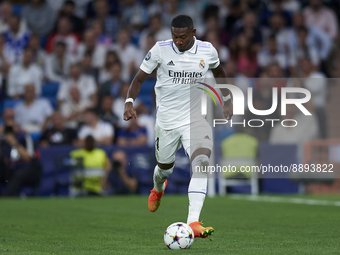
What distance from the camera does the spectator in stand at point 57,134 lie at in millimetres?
14922

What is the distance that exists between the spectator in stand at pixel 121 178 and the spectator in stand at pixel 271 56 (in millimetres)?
4873

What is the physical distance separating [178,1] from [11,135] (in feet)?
22.2

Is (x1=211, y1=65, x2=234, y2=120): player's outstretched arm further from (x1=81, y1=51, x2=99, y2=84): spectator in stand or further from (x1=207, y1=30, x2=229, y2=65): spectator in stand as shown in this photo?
(x1=81, y1=51, x2=99, y2=84): spectator in stand

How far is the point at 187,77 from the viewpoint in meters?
7.35

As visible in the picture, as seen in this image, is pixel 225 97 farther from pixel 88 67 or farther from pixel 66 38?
pixel 66 38

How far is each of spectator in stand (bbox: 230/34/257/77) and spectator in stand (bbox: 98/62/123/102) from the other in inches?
129

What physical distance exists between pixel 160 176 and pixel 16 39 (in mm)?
10427

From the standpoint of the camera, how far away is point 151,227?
8.29 meters

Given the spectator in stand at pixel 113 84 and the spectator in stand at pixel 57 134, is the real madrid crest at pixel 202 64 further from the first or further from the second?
the spectator in stand at pixel 113 84

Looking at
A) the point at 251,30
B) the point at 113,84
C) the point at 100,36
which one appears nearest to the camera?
the point at 113,84

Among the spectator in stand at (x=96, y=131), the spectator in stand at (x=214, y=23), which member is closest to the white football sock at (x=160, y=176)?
the spectator in stand at (x=96, y=131)

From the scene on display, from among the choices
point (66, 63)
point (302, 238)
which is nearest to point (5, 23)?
point (66, 63)

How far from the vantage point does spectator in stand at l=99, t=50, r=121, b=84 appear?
16.4m

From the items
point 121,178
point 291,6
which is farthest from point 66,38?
point 291,6
